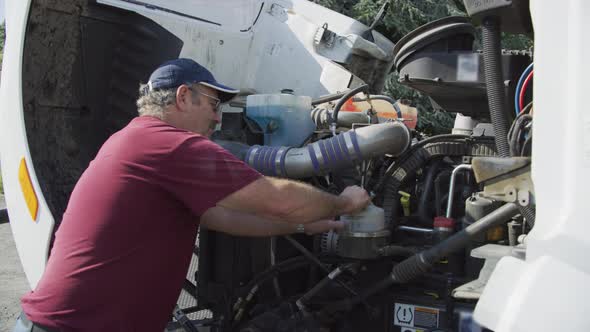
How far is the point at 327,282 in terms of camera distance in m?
2.64

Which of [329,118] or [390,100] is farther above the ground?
[390,100]

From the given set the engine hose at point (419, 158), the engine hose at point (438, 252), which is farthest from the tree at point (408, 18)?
the engine hose at point (438, 252)

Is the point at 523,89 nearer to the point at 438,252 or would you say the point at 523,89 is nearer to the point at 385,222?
the point at 438,252

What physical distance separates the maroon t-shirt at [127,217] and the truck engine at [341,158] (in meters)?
0.62

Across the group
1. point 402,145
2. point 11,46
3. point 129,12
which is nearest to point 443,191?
point 402,145

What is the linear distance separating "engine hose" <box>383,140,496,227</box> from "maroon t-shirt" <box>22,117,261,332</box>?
0.83 m

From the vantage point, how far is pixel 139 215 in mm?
2098

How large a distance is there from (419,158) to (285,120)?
0.68 meters

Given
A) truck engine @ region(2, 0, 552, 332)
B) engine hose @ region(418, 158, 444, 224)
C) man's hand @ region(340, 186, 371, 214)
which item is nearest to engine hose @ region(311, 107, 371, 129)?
truck engine @ region(2, 0, 552, 332)

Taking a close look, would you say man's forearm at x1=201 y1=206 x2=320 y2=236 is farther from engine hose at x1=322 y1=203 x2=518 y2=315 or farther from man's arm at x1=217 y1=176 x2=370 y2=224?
engine hose at x1=322 y1=203 x2=518 y2=315

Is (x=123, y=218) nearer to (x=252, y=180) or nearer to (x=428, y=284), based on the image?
(x=252, y=180)

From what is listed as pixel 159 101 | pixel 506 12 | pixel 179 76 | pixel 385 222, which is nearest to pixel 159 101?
pixel 159 101

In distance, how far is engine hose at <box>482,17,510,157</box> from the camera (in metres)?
1.98

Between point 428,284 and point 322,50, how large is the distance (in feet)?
5.86
